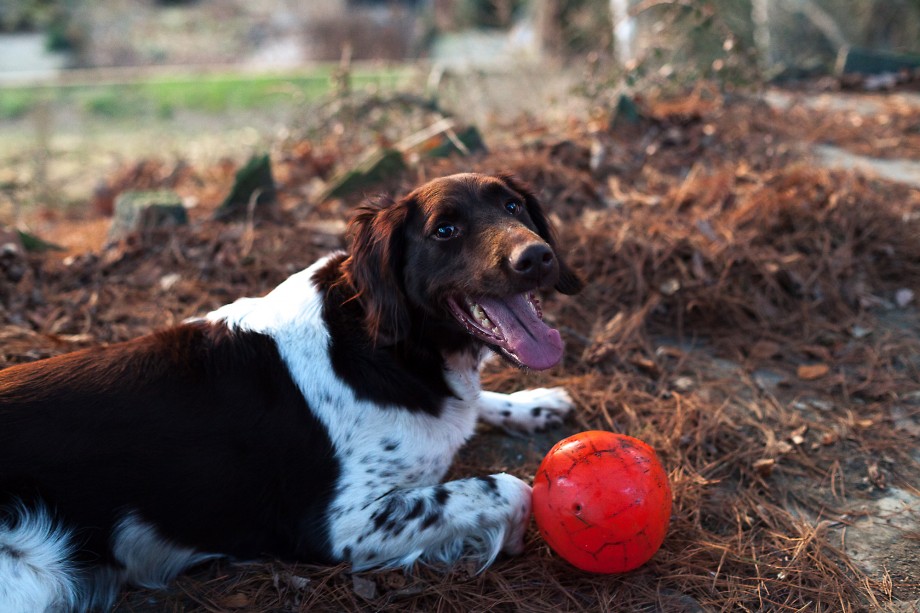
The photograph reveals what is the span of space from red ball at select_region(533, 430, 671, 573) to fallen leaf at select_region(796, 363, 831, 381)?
5.18 feet

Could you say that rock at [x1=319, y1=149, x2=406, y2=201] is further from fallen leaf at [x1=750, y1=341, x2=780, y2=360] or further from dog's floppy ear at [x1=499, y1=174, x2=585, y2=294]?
fallen leaf at [x1=750, y1=341, x2=780, y2=360]

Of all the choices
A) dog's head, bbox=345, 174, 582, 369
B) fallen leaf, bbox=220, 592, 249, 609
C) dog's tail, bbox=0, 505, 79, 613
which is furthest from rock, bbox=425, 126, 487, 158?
dog's tail, bbox=0, 505, 79, 613

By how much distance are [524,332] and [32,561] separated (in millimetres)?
1773

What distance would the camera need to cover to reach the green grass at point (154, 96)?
44.9 feet

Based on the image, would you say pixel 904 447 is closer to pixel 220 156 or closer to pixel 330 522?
pixel 330 522

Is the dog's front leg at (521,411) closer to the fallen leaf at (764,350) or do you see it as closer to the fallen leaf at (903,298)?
the fallen leaf at (764,350)

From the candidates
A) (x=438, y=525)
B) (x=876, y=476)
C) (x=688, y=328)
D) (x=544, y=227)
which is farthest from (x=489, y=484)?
(x=688, y=328)

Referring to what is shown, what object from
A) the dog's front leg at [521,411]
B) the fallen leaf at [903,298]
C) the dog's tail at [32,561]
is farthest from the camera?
the fallen leaf at [903,298]

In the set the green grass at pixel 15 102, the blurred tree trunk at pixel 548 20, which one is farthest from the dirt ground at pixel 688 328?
the green grass at pixel 15 102

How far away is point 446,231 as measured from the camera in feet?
9.09

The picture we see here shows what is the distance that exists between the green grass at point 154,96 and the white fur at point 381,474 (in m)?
11.1

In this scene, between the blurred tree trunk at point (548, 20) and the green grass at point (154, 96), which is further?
the green grass at point (154, 96)

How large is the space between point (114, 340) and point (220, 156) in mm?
4782

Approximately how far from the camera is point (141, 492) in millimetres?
2535
